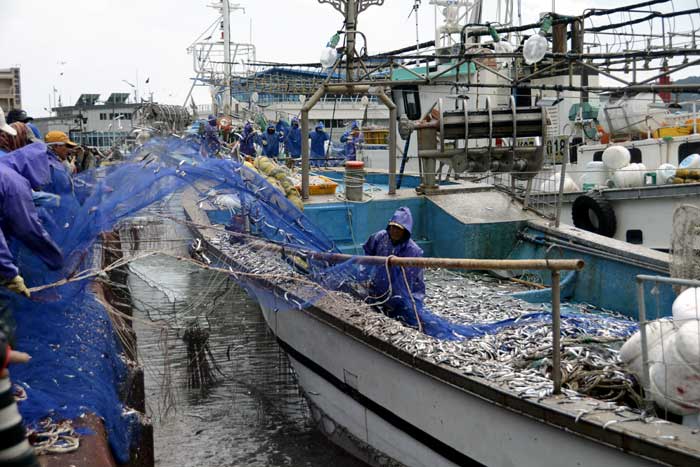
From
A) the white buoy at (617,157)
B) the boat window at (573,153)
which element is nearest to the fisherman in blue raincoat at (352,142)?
the boat window at (573,153)

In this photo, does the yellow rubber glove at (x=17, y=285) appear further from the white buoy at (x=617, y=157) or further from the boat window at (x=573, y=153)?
the boat window at (x=573, y=153)

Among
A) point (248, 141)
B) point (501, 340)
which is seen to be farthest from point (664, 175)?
point (501, 340)

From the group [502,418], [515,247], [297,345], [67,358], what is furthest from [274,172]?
[502,418]

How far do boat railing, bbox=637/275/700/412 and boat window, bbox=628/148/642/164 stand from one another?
11.7m

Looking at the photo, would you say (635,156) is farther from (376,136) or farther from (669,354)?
(669,354)

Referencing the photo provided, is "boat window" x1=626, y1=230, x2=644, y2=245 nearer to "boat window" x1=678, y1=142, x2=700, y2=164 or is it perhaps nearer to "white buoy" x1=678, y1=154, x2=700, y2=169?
"white buoy" x1=678, y1=154, x2=700, y2=169

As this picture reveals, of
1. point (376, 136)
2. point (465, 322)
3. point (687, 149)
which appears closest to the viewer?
point (465, 322)

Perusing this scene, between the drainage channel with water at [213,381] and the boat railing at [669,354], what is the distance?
11.3ft

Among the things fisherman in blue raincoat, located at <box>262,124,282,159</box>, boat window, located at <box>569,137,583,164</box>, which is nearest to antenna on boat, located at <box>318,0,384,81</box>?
boat window, located at <box>569,137,583,164</box>

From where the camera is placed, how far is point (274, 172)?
9.60 m

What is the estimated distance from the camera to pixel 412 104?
15477mm

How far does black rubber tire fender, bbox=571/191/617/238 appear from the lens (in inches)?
554

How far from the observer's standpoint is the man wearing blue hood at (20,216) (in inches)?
178

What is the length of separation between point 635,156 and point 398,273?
10581 millimetres
